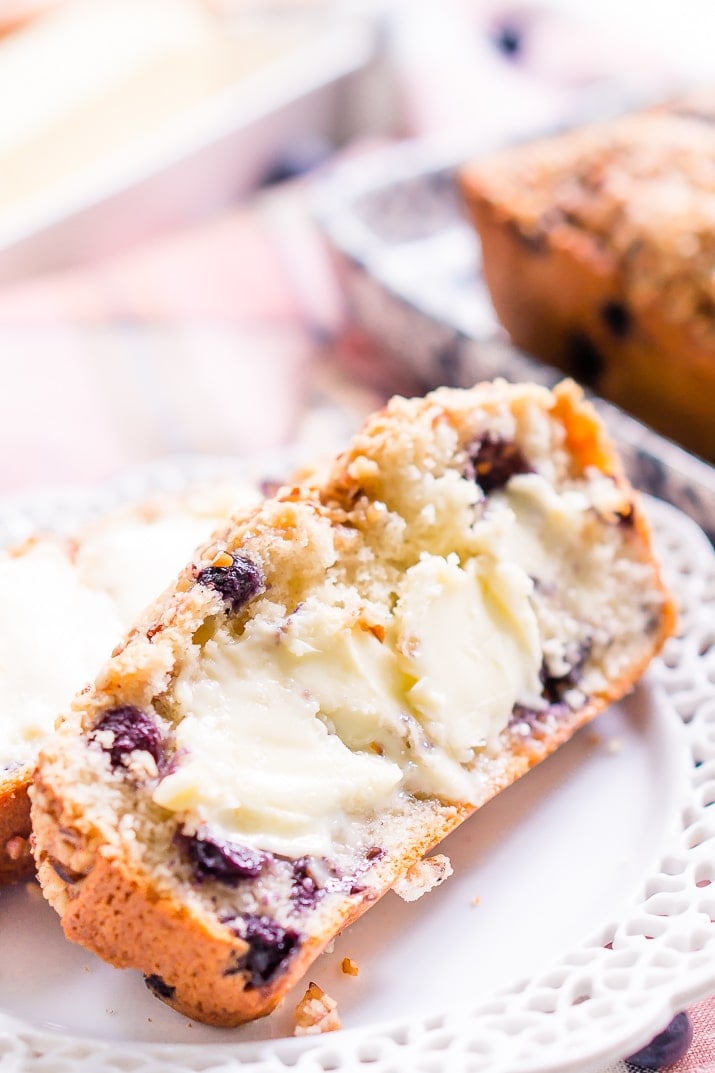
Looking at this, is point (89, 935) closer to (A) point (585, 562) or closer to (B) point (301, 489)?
(B) point (301, 489)

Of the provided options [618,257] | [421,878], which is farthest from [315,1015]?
[618,257]

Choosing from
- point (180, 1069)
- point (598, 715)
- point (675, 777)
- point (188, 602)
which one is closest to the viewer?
point (180, 1069)

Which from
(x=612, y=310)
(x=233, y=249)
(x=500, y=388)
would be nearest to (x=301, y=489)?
(x=500, y=388)

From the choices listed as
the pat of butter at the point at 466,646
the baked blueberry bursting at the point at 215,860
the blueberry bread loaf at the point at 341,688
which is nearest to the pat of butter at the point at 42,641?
the blueberry bread loaf at the point at 341,688

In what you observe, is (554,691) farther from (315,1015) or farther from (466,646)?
(315,1015)

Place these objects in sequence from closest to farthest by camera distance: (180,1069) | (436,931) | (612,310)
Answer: (180,1069), (436,931), (612,310)

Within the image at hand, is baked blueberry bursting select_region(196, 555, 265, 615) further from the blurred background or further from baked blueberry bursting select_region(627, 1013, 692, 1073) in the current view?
the blurred background
